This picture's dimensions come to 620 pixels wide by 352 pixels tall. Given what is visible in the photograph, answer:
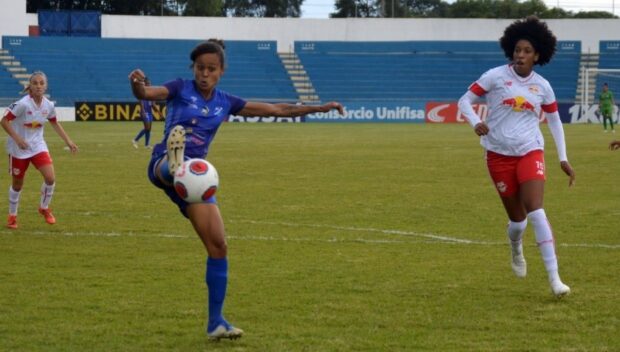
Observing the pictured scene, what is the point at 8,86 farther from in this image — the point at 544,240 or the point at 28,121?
the point at 544,240

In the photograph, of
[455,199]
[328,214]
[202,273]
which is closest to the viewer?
[202,273]

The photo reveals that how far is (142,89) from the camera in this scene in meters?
7.82

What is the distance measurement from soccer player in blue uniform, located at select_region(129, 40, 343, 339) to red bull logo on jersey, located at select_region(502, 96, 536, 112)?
207cm

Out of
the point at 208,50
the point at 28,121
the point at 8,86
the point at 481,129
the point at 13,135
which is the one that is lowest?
the point at 8,86

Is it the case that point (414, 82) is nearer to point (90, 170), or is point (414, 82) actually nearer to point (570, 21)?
point (570, 21)

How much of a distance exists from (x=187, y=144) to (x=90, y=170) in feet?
56.4

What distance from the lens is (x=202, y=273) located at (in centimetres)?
1074

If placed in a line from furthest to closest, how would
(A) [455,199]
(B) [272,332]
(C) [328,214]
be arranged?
(A) [455,199] → (C) [328,214] → (B) [272,332]

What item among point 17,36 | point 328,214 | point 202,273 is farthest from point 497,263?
point 17,36

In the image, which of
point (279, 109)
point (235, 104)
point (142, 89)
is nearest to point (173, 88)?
point (142, 89)

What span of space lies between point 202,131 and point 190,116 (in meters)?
0.14

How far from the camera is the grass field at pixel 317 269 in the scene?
7.92 meters

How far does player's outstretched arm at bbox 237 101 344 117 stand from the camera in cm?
870

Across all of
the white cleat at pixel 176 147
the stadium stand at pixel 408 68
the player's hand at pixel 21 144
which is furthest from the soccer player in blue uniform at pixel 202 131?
the stadium stand at pixel 408 68
